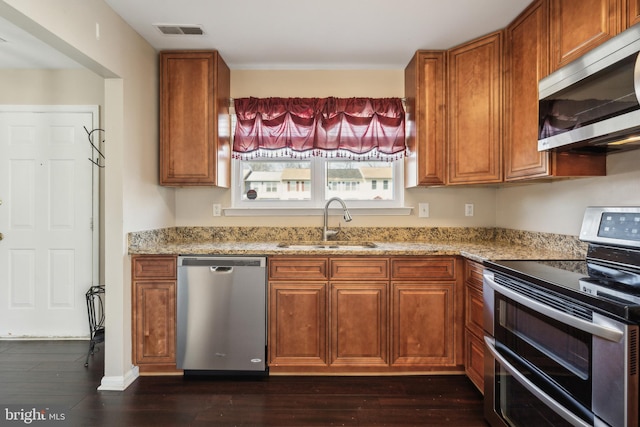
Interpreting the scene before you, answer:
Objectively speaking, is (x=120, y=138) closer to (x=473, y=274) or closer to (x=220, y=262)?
(x=220, y=262)

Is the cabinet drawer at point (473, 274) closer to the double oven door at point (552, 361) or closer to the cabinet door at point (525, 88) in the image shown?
the double oven door at point (552, 361)

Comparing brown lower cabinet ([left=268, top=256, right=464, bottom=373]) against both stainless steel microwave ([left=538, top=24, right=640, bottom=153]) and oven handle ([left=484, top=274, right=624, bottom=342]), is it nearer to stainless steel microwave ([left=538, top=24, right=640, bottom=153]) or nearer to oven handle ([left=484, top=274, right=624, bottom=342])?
oven handle ([left=484, top=274, right=624, bottom=342])

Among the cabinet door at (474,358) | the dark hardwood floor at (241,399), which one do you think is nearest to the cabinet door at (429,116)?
the cabinet door at (474,358)

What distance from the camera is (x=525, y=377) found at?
4.68ft

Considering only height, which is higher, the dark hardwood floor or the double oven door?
the double oven door

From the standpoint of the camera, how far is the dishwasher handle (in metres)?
2.28

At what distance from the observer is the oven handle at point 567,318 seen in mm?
1030

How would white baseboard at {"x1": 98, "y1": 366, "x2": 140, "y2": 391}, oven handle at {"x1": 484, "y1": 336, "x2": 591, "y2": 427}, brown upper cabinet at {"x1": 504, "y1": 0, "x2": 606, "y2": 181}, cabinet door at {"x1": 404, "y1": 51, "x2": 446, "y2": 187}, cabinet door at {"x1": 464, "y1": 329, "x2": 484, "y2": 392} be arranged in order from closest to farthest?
oven handle at {"x1": 484, "y1": 336, "x2": 591, "y2": 427}
brown upper cabinet at {"x1": 504, "y1": 0, "x2": 606, "y2": 181}
cabinet door at {"x1": 464, "y1": 329, "x2": 484, "y2": 392}
white baseboard at {"x1": 98, "y1": 366, "x2": 140, "y2": 391}
cabinet door at {"x1": 404, "y1": 51, "x2": 446, "y2": 187}

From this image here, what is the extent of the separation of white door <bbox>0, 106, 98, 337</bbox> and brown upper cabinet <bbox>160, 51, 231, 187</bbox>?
2.77ft

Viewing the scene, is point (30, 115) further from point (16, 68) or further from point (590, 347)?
point (590, 347)

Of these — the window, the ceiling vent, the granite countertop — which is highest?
the ceiling vent

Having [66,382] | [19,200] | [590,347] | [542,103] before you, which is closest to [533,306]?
[590,347]

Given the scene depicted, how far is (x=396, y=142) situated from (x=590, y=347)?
1.98 metres

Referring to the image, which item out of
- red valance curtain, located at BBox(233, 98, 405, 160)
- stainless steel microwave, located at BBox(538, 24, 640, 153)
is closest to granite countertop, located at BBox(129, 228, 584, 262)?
stainless steel microwave, located at BBox(538, 24, 640, 153)
